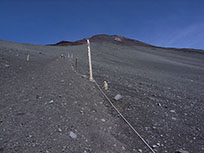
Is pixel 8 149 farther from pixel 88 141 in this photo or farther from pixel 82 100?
pixel 82 100

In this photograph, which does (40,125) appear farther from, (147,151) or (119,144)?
(147,151)

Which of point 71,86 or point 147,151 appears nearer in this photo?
point 147,151

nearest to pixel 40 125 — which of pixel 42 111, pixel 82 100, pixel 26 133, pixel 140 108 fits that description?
pixel 26 133

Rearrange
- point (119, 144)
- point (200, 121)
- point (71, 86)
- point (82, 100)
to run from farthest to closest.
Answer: point (71, 86) → point (82, 100) → point (200, 121) → point (119, 144)

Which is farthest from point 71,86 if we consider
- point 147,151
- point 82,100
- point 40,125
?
point 147,151

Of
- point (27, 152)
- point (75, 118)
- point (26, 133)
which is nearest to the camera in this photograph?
point (27, 152)

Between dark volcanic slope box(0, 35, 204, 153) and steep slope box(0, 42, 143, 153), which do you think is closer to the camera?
steep slope box(0, 42, 143, 153)

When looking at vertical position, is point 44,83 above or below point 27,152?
above

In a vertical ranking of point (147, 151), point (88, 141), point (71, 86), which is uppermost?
point (71, 86)

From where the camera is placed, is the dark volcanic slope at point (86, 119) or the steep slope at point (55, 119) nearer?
the steep slope at point (55, 119)

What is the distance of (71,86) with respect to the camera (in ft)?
17.0

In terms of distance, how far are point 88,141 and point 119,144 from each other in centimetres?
67

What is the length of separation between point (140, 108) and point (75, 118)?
7.54 feet

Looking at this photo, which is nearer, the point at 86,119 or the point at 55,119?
the point at 55,119
